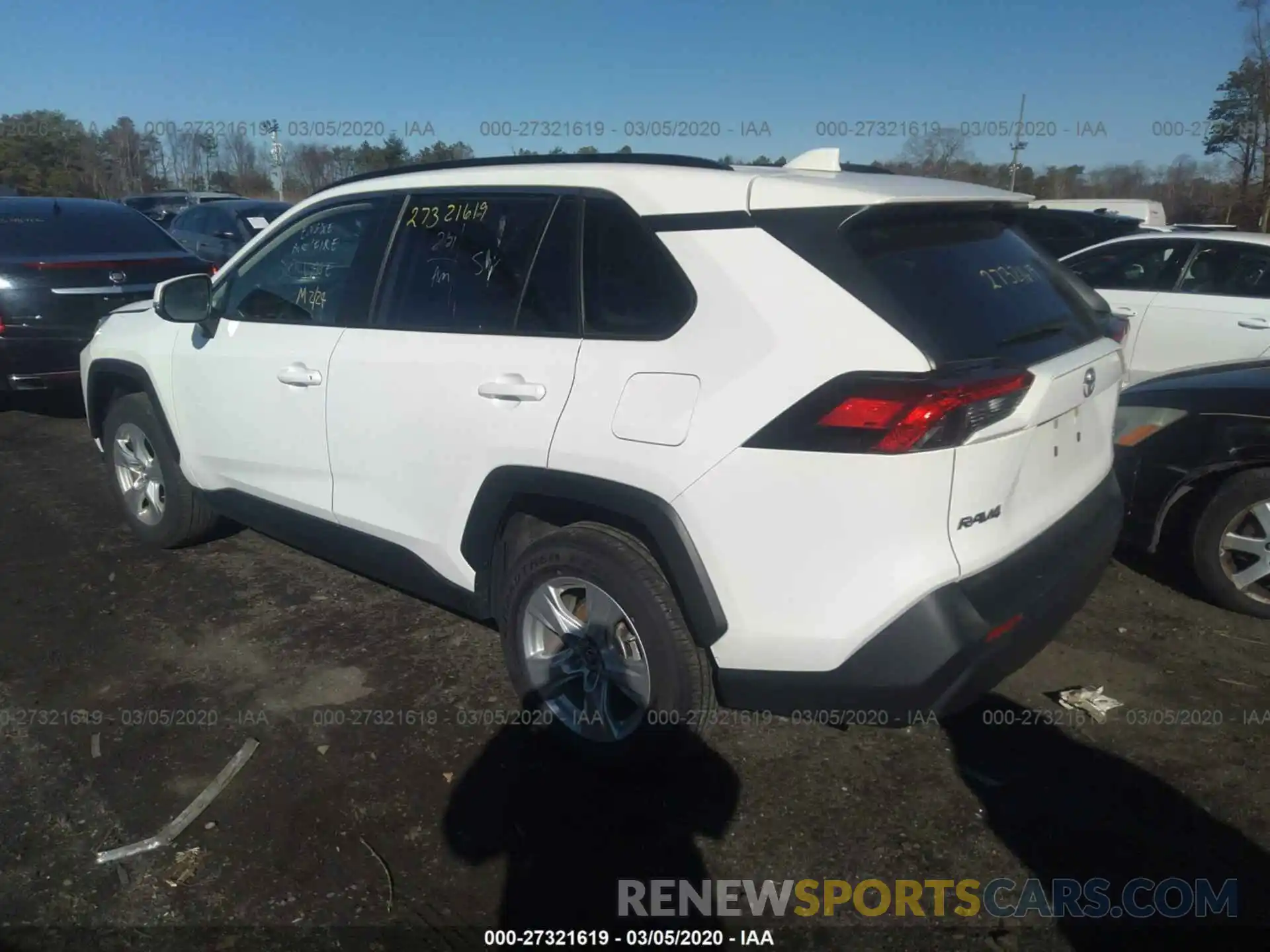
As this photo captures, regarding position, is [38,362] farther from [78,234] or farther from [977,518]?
[977,518]

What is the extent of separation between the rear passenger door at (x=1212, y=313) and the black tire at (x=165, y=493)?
6.70m

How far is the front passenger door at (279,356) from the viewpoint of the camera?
3617 millimetres

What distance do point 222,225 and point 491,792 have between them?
12010mm

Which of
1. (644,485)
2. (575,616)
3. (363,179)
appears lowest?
(575,616)

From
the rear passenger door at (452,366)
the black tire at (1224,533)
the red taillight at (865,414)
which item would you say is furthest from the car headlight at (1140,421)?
the rear passenger door at (452,366)

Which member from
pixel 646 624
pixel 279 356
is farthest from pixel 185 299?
pixel 646 624

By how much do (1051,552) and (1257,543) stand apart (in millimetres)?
1839

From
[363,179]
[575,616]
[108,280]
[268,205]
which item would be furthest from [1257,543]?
[268,205]

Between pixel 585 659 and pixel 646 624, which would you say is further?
pixel 585 659

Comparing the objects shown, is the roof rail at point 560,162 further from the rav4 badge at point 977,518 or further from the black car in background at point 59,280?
the black car in background at point 59,280

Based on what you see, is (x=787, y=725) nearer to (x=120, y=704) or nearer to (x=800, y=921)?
A: (x=800, y=921)

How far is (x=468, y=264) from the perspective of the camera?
3270 millimetres

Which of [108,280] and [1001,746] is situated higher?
[108,280]

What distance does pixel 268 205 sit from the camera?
13.9 metres
